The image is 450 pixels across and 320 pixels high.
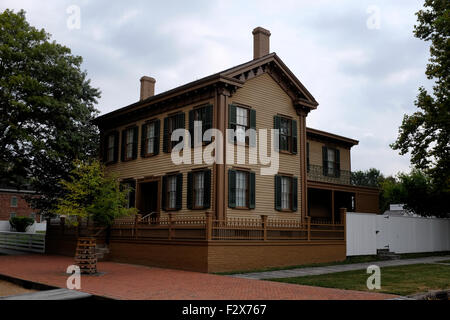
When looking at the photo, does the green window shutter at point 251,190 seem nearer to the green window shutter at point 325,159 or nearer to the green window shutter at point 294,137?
the green window shutter at point 294,137


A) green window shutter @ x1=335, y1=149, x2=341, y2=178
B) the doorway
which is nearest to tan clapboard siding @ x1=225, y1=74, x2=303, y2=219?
the doorway

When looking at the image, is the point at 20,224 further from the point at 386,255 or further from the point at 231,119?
the point at 386,255

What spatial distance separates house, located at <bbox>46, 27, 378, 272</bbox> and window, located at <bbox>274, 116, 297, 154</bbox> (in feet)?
0.17

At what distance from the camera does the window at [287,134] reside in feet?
71.9

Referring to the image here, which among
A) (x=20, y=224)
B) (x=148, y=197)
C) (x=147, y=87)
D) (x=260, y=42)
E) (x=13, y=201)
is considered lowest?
(x=20, y=224)

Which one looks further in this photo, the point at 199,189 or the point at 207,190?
the point at 199,189

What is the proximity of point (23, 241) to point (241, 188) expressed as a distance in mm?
16690

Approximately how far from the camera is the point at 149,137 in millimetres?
23016

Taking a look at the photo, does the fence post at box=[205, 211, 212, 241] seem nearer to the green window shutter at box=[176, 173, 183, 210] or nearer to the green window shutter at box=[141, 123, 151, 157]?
the green window shutter at box=[176, 173, 183, 210]

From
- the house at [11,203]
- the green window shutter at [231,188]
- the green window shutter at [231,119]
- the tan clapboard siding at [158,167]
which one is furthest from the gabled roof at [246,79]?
the house at [11,203]

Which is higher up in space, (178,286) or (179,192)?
(179,192)

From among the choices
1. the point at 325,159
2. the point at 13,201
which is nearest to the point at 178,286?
the point at 325,159
